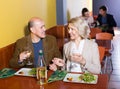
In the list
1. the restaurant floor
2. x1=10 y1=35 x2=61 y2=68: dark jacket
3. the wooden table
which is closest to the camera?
the wooden table

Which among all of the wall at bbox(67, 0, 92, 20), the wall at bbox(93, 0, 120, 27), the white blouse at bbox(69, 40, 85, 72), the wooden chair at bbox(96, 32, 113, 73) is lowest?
the white blouse at bbox(69, 40, 85, 72)

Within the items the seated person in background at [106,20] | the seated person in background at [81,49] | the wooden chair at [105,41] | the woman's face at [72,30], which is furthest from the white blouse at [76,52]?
the seated person in background at [106,20]

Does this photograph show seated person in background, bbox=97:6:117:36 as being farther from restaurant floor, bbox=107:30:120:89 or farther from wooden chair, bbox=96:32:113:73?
wooden chair, bbox=96:32:113:73

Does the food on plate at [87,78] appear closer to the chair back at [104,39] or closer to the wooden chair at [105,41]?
the wooden chair at [105,41]

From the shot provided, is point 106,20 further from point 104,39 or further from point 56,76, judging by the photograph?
point 56,76

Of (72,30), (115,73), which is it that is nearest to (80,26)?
(72,30)

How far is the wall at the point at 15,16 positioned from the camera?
259 cm

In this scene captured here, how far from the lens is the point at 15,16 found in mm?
2869

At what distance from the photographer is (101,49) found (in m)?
2.96

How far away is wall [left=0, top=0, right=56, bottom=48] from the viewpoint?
2.59m

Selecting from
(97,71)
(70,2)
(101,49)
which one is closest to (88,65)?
(97,71)

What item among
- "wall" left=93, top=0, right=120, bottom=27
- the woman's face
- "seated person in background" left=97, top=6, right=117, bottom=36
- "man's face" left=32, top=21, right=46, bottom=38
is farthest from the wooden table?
"wall" left=93, top=0, right=120, bottom=27

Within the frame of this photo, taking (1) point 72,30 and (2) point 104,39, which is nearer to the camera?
(1) point 72,30

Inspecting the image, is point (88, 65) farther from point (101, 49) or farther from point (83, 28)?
point (101, 49)
